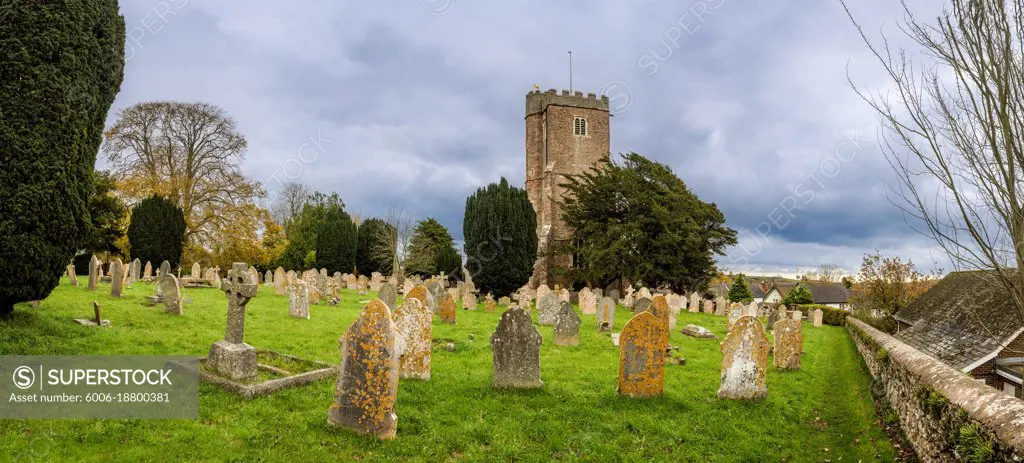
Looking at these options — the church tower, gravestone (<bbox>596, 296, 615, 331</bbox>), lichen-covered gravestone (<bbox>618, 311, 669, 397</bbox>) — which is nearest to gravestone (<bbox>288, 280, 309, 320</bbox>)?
gravestone (<bbox>596, 296, 615, 331</bbox>)

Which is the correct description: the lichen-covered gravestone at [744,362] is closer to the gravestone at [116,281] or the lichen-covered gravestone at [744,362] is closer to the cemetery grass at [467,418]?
the cemetery grass at [467,418]

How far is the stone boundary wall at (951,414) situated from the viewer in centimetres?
376

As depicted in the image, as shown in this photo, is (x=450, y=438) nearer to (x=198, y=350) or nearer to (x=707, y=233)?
(x=198, y=350)

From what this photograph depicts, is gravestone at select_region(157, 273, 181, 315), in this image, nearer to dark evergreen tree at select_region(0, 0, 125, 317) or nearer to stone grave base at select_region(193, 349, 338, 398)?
dark evergreen tree at select_region(0, 0, 125, 317)

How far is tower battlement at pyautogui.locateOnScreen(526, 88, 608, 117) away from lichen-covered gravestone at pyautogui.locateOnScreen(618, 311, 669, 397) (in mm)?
32223

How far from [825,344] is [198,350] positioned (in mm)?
17740

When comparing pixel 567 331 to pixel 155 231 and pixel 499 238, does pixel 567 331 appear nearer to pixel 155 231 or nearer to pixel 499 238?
pixel 499 238

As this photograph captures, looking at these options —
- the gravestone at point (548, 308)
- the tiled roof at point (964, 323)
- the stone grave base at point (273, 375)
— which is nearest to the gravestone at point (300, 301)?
the stone grave base at point (273, 375)

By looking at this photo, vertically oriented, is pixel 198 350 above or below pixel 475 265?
below

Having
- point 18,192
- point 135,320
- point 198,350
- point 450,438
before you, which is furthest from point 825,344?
point 18,192

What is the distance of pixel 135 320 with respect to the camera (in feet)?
35.9

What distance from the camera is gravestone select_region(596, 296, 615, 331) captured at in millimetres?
14891

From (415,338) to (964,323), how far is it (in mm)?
14213

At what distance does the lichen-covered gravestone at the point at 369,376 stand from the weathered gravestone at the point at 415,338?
2.27 m
